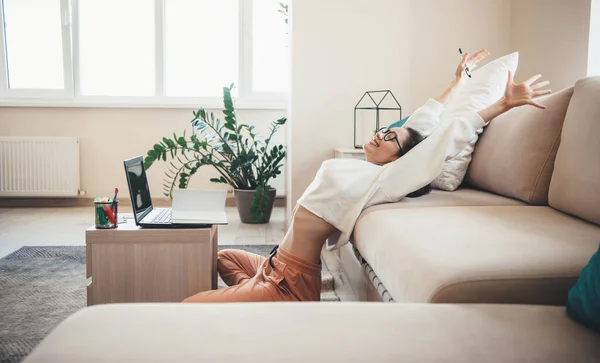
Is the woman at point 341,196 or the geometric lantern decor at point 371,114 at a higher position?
the geometric lantern decor at point 371,114

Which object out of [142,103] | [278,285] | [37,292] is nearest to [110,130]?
[142,103]

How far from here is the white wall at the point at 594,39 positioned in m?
2.66

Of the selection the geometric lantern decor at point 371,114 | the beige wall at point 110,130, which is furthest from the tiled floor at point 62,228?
the geometric lantern decor at point 371,114

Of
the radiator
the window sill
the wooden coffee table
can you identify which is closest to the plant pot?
the window sill

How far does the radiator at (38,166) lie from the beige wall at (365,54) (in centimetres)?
224

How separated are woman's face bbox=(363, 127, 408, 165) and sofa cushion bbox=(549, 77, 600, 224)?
0.56 metres

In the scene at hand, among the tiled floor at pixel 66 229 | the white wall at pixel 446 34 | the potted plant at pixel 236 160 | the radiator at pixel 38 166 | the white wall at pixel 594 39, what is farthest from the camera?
the radiator at pixel 38 166

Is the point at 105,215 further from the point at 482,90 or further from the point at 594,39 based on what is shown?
the point at 594,39

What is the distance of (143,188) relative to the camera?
2133 mm

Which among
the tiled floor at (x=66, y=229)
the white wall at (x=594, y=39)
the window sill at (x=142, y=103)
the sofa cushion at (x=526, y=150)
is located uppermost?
the white wall at (x=594, y=39)

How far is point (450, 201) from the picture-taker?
205 centimetres

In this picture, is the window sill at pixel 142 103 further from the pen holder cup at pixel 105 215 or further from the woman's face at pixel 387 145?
the pen holder cup at pixel 105 215

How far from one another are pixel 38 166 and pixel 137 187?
10.1ft

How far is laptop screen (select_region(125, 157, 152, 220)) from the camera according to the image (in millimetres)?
1913
